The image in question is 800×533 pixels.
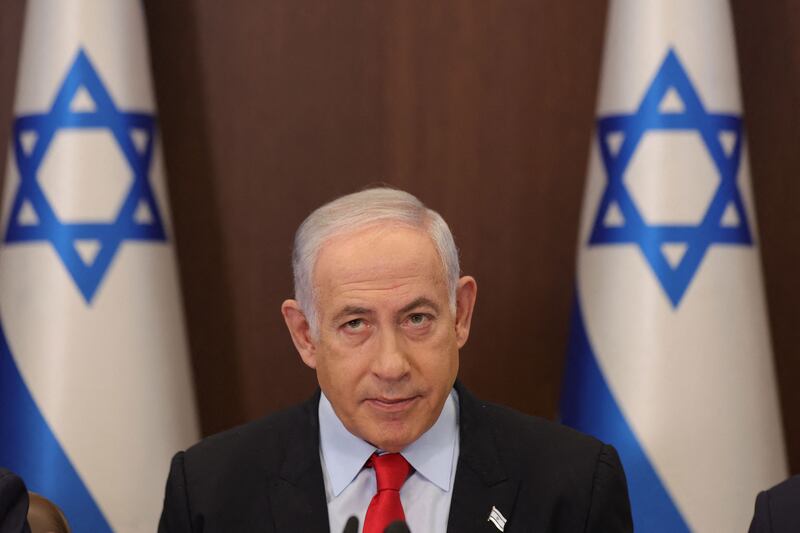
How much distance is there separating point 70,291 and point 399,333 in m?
1.60

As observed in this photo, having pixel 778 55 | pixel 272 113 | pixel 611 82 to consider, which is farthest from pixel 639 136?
pixel 272 113

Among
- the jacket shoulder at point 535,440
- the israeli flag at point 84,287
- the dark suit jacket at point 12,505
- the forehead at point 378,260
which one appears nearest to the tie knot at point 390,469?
the jacket shoulder at point 535,440

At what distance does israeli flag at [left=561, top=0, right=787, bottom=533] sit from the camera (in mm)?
3443

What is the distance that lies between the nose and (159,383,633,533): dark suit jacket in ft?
0.86

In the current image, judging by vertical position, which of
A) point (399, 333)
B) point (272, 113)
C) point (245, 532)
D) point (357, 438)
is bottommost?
point (245, 532)

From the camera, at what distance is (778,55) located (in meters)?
4.07

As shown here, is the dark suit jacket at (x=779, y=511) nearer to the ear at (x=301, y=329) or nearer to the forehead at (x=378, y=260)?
the forehead at (x=378, y=260)

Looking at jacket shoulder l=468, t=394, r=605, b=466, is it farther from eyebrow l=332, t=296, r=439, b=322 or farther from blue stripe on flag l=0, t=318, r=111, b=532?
blue stripe on flag l=0, t=318, r=111, b=532

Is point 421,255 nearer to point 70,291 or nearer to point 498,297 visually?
point 70,291

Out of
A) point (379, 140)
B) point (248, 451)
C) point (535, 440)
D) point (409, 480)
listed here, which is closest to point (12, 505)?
point (248, 451)

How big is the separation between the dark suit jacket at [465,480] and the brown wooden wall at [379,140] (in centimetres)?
172

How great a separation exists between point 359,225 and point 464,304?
0.27 metres

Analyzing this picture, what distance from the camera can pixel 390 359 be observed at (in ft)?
7.25

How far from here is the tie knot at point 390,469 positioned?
2.28 m
